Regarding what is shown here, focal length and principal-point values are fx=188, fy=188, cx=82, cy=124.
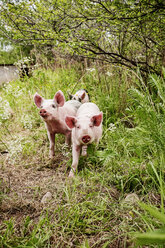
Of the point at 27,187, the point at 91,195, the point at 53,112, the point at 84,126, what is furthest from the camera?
the point at 53,112

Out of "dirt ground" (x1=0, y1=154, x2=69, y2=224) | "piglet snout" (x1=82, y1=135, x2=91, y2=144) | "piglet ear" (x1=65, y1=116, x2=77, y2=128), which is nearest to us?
"dirt ground" (x1=0, y1=154, x2=69, y2=224)

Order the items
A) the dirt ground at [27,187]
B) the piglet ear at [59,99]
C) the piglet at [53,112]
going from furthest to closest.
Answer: the piglet ear at [59,99], the piglet at [53,112], the dirt ground at [27,187]

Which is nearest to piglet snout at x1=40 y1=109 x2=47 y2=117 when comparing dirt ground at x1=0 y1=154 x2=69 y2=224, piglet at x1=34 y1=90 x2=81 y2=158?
piglet at x1=34 y1=90 x2=81 y2=158

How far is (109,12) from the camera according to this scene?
223 cm

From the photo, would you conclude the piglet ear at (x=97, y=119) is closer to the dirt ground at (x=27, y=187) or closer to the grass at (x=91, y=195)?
the grass at (x=91, y=195)

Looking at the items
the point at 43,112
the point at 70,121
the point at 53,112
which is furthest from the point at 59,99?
the point at 70,121

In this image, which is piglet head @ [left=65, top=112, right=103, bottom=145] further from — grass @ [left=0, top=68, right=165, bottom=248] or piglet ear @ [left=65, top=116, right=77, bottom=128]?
grass @ [left=0, top=68, right=165, bottom=248]

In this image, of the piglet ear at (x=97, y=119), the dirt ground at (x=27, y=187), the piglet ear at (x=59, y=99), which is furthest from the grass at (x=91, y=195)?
the piglet ear at (x=59, y=99)

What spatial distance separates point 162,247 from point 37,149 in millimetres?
1991

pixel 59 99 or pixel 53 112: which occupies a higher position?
pixel 59 99

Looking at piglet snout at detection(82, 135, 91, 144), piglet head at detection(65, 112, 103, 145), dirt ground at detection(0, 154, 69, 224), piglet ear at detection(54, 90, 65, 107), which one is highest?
piglet ear at detection(54, 90, 65, 107)

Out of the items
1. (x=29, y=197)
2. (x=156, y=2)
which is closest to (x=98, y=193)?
(x=29, y=197)

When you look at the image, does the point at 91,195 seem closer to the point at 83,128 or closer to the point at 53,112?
the point at 83,128

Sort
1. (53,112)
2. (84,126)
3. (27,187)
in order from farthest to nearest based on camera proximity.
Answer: (53,112) < (84,126) < (27,187)
